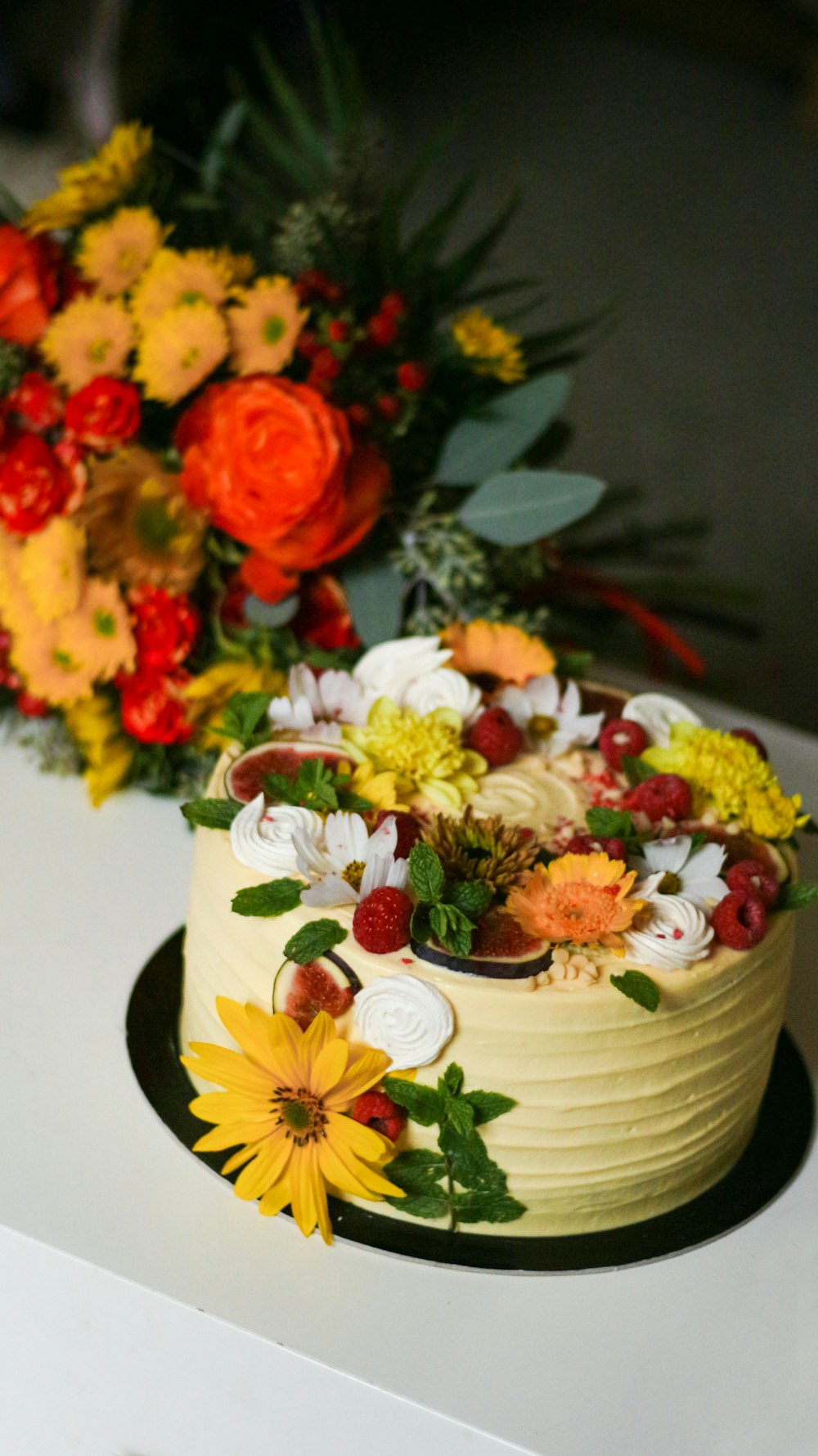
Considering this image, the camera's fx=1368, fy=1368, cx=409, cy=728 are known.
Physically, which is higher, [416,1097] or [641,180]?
[641,180]

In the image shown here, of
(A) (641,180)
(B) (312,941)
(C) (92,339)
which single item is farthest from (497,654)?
(A) (641,180)

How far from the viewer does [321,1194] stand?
35.0 inches

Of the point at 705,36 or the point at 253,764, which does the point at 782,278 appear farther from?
the point at 253,764

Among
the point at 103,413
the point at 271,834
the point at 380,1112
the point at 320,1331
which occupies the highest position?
the point at 103,413

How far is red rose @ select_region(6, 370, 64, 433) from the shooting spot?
132 centimetres

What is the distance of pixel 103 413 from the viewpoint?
1274 millimetres

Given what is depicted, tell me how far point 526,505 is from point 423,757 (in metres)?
0.42

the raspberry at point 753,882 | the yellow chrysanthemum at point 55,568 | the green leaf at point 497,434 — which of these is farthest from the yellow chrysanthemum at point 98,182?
the raspberry at point 753,882

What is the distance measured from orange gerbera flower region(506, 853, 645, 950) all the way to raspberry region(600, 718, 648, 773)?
19cm

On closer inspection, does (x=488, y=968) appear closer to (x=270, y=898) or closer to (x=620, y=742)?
(x=270, y=898)

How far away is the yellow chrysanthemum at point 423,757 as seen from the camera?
1026 mm

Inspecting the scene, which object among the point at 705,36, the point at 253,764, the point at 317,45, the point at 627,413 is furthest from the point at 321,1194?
the point at 705,36

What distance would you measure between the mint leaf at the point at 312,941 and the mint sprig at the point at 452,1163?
9 cm

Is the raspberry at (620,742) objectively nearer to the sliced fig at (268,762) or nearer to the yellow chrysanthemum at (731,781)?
the yellow chrysanthemum at (731,781)
